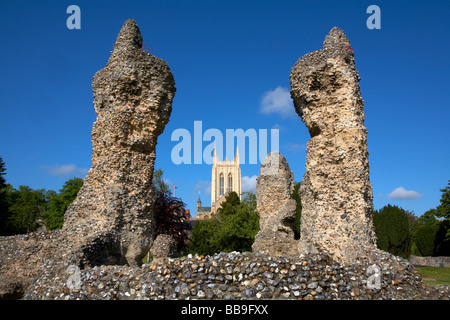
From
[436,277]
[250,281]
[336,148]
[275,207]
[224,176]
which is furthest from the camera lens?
[224,176]

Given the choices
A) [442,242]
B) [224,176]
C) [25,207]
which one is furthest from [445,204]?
[224,176]

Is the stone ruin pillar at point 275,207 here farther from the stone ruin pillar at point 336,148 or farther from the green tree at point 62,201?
the green tree at point 62,201

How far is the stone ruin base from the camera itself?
5449 millimetres

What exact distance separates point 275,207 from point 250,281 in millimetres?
11436

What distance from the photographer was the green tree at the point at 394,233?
26.6m

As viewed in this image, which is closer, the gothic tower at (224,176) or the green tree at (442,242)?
the green tree at (442,242)

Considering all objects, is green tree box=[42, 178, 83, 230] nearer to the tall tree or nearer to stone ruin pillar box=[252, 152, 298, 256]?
the tall tree

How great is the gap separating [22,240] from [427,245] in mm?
30125

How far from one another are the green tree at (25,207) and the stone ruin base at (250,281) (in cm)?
2790

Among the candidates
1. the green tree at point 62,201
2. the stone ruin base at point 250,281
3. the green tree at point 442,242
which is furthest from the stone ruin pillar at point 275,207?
the green tree at point 62,201

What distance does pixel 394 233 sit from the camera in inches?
1046

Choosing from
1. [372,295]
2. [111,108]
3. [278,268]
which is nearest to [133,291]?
[278,268]

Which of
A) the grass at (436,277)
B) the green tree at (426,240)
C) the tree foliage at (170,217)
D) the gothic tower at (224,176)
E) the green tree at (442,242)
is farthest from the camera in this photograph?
the gothic tower at (224,176)

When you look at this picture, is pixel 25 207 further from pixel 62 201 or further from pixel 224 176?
pixel 224 176
